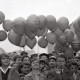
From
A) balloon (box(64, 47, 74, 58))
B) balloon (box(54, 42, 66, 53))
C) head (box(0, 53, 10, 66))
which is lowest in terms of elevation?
head (box(0, 53, 10, 66))

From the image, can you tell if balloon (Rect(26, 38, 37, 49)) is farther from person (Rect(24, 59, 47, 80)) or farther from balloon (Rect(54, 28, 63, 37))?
person (Rect(24, 59, 47, 80))

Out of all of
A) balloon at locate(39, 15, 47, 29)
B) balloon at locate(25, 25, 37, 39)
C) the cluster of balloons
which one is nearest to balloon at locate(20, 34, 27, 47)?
the cluster of balloons

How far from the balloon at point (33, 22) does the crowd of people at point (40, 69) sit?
0.71 metres

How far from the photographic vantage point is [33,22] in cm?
557

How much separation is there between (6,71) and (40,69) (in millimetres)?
757

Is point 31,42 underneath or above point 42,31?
underneath

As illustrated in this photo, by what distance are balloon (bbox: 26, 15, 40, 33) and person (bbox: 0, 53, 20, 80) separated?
113cm

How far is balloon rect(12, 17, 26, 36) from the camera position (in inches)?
223

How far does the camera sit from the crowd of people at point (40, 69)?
15.1 ft

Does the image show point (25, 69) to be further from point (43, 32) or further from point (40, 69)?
point (43, 32)

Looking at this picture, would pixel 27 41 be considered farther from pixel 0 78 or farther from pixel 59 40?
pixel 0 78

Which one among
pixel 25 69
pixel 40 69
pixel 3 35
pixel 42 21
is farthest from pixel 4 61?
pixel 42 21

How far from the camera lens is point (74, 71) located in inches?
209

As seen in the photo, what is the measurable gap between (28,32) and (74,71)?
1491mm
